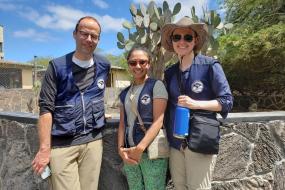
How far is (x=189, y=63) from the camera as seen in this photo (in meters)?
2.93

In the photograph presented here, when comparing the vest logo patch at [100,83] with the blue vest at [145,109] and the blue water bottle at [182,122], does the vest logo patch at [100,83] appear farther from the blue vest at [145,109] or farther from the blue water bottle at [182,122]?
the blue water bottle at [182,122]

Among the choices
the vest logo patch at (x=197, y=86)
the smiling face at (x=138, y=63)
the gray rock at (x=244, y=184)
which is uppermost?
the smiling face at (x=138, y=63)

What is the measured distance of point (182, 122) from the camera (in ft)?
9.09

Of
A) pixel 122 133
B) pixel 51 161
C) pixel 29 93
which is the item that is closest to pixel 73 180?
pixel 51 161

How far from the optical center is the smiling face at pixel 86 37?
120 inches

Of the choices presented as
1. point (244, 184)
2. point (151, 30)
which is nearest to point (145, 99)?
point (244, 184)

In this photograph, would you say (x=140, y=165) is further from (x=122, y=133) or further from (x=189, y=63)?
(x=189, y=63)

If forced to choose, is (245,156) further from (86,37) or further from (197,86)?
(86,37)

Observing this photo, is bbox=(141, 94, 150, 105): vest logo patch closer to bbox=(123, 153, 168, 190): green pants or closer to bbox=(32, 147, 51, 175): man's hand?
bbox=(123, 153, 168, 190): green pants

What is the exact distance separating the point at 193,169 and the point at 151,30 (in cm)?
519

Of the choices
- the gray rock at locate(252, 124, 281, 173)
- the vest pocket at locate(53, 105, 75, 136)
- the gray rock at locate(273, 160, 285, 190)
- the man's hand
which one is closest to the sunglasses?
the vest pocket at locate(53, 105, 75, 136)

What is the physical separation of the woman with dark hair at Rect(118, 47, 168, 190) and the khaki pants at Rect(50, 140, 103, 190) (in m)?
0.28

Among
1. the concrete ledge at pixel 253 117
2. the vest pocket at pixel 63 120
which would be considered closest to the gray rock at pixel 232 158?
the concrete ledge at pixel 253 117

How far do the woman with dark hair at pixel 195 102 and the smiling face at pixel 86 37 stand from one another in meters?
0.57
